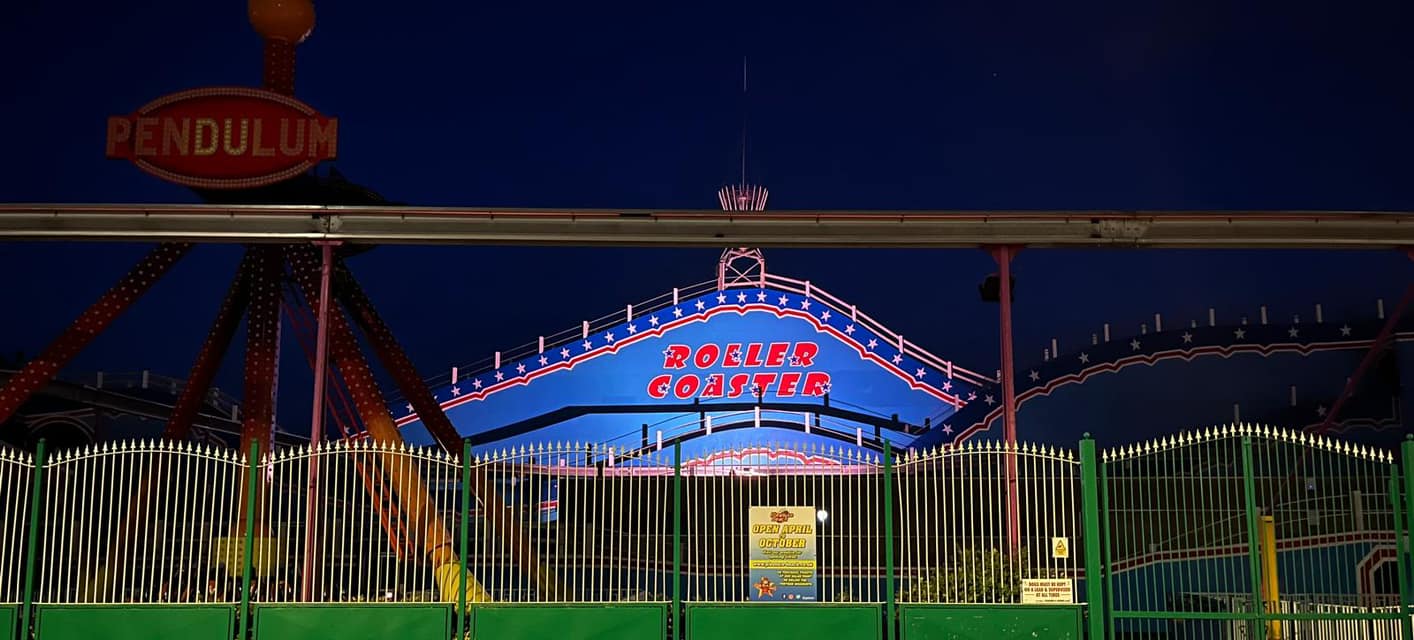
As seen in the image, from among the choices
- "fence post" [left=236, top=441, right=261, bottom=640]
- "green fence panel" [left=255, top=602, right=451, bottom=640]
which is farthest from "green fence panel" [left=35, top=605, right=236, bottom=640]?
"green fence panel" [left=255, top=602, right=451, bottom=640]

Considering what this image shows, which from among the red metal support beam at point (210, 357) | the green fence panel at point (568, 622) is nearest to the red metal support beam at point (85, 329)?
the red metal support beam at point (210, 357)

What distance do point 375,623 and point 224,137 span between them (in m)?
8.77

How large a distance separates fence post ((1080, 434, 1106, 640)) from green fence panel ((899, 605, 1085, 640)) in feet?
0.49

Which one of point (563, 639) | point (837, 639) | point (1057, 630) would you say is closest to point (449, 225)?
point (563, 639)

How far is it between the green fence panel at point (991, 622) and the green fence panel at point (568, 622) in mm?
2438

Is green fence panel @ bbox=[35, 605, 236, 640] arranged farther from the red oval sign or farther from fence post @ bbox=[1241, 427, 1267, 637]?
fence post @ bbox=[1241, 427, 1267, 637]

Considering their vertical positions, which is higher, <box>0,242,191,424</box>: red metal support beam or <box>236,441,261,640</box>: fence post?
<box>0,242,191,424</box>: red metal support beam

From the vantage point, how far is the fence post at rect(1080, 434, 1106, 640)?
12.2 meters

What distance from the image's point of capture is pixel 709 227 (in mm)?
17047

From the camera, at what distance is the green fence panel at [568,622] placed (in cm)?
1244

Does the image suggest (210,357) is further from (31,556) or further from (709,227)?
(709,227)

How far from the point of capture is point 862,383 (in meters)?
28.8

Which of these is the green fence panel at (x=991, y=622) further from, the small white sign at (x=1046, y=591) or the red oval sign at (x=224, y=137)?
the red oval sign at (x=224, y=137)

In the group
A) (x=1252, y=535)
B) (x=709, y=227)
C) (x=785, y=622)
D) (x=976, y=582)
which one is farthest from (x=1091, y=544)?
(x=709, y=227)
